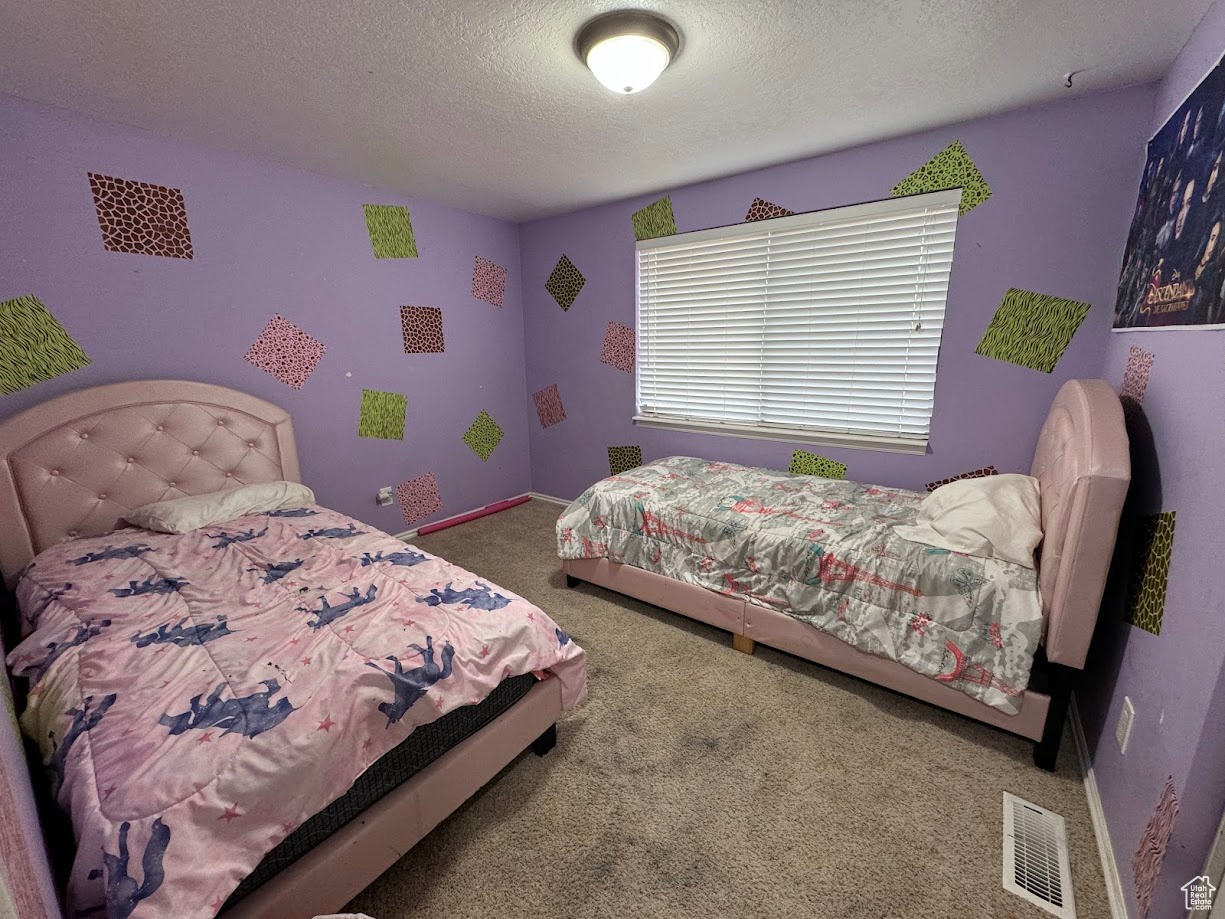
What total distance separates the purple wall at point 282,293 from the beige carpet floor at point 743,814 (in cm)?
231

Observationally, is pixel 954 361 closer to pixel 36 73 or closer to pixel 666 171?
pixel 666 171

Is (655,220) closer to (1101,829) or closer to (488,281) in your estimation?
(488,281)

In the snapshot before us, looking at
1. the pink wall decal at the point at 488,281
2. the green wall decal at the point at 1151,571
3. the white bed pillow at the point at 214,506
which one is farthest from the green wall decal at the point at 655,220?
the green wall decal at the point at 1151,571

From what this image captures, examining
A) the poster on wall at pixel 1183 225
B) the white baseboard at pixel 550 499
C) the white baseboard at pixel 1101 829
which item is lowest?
the white baseboard at pixel 1101 829

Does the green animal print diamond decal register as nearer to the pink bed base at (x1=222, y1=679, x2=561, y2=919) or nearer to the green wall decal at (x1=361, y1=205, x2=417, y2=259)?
the green wall decal at (x1=361, y1=205, x2=417, y2=259)

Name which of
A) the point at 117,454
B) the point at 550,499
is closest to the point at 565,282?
the point at 550,499

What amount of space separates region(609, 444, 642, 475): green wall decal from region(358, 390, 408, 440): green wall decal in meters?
1.58

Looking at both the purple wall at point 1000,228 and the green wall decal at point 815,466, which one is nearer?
the purple wall at point 1000,228

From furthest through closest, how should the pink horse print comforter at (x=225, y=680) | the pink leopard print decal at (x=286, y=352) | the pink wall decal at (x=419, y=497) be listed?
the pink wall decal at (x=419, y=497), the pink leopard print decal at (x=286, y=352), the pink horse print comforter at (x=225, y=680)

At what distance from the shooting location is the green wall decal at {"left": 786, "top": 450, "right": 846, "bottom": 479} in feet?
9.75

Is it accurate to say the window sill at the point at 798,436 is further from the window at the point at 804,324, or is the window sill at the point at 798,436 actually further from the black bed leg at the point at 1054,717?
the black bed leg at the point at 1054,717

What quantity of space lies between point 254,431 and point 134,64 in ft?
5.34

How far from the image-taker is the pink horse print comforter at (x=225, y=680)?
3.15 feet

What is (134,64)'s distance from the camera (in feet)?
5.84
